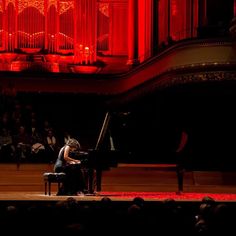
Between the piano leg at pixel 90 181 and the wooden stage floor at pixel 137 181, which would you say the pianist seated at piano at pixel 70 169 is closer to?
the piano leg at pixel 90 181

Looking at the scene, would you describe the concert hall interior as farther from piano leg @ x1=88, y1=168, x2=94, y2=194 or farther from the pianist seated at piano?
the pianist seated at piano

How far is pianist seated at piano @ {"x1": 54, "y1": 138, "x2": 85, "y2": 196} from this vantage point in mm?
13039

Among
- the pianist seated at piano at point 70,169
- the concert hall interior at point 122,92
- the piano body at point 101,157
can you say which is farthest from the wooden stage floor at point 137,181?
the pianist seated at piano at point 70,169

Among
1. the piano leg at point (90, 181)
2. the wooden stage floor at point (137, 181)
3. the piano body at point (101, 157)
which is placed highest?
the piano body at point (101, 157)

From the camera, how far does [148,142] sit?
22812 mm

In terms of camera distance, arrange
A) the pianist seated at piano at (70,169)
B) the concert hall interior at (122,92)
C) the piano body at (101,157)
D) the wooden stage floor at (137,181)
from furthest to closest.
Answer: the concert hall interior at (122,92)
the wooden stage floor at (137,181)
the piano body at (101,157)
the pianist seated at piano at (70,169)

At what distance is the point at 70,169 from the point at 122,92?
11415 millimetres

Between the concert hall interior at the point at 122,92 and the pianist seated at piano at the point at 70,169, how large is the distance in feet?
0.73

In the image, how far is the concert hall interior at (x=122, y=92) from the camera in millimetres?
17266

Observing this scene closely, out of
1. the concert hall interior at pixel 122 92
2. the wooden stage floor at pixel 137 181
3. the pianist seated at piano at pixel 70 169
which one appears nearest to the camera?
the pianist seated at piano at pixel 70 169

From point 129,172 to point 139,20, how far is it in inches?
331

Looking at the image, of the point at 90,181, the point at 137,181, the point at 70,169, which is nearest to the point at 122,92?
the point at 137,181

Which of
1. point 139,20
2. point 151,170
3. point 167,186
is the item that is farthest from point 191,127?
point 139,20

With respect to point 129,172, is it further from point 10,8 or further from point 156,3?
point 10,8
